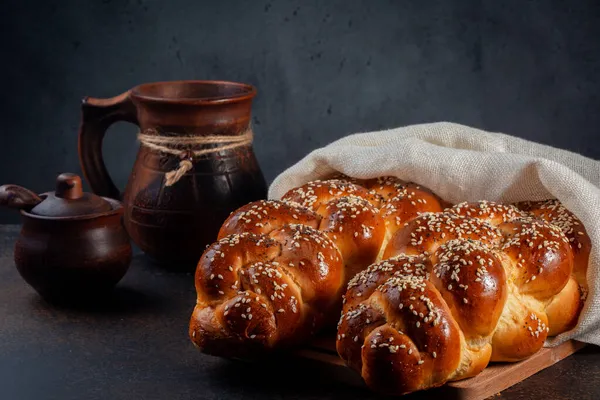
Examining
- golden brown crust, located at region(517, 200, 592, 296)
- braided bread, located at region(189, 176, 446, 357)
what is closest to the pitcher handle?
braided bread, located at region(189, 176, 446, 357)

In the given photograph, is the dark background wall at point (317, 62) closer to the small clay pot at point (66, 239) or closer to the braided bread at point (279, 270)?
the small clay pot at point (66, 239)

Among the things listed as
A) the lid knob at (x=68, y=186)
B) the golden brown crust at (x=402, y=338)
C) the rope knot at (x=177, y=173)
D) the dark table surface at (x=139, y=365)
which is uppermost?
the lid knob at (x=68, y=186)

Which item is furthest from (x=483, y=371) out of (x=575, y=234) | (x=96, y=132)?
(x=96, y=132)

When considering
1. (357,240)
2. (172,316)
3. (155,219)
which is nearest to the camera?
(357,240)

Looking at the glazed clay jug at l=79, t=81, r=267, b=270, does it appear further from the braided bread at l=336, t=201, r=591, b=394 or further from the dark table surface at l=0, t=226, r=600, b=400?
the braided bread at l=336, t=201, r=591, b=394

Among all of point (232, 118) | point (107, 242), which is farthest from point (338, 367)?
point (232, 118)

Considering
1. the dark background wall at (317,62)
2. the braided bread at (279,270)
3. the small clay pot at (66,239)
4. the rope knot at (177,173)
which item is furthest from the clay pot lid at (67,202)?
the dark background wall at (317,62)

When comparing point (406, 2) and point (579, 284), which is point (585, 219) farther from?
point (406, 2)

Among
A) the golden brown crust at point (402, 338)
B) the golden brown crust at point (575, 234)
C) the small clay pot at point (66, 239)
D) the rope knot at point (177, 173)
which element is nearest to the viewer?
the golden brown crust at point (402, 338)
